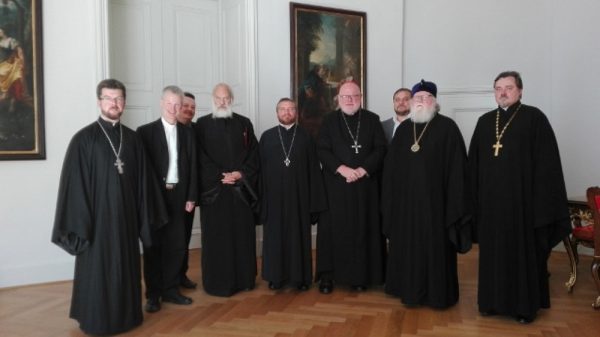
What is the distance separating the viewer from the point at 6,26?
5.18 metres

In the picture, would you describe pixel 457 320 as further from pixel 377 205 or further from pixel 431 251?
pixel 377 205

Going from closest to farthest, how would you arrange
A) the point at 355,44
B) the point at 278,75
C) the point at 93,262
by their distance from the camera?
the point at 93,262 → the point at 278,75 → the point at 355,44

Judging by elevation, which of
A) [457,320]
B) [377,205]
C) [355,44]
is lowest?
[457,320]

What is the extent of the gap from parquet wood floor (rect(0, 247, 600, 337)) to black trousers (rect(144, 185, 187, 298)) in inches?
7.7

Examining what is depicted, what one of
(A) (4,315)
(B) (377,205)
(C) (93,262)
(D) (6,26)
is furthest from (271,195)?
(D) (6,26)

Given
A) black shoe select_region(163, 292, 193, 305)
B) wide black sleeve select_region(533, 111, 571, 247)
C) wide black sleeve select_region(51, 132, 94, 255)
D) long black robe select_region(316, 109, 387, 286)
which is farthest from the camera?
long black robe select_region(316, 109, 387, 286)

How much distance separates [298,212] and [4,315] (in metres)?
2.74

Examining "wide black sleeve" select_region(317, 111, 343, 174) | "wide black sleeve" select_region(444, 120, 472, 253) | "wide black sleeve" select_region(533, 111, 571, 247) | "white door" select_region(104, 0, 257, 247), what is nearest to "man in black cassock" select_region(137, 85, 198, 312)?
"wide black sleeve" select_region(317, 111, 343, 174)

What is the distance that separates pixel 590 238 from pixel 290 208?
2.96 metres

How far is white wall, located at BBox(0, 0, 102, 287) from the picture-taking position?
5.28m

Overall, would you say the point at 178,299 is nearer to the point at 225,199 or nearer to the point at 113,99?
the point at 225,199

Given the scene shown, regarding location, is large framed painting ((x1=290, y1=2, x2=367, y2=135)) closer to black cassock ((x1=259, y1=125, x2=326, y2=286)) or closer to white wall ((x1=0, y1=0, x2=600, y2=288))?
white wall ((x1=0, y1=0, x2=600, y2=288))

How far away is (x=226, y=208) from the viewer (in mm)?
4984

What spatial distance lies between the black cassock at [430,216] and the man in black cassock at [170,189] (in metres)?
1.94
